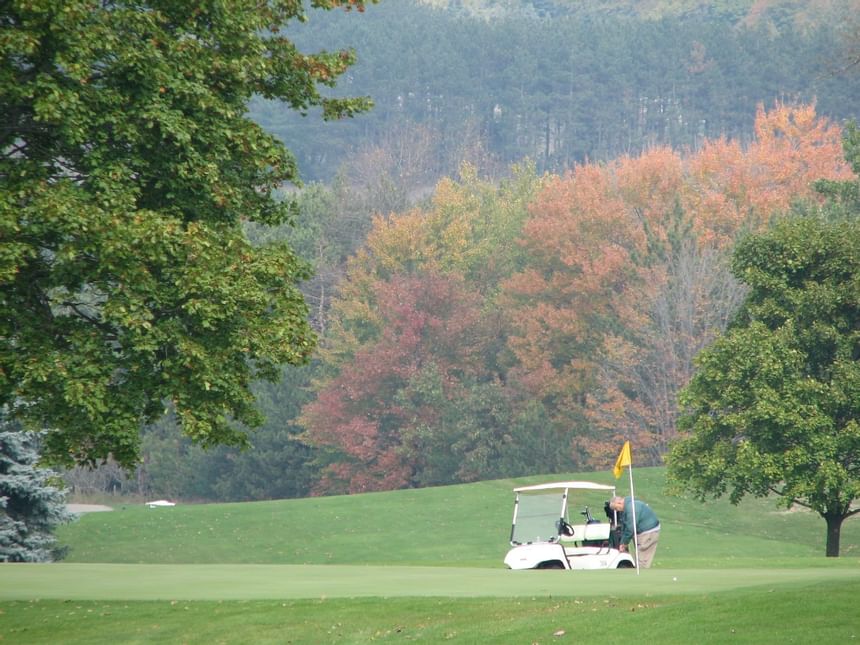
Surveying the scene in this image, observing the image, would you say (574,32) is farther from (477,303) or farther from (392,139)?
(477,303)

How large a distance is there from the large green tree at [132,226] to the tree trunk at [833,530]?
19.0 meters

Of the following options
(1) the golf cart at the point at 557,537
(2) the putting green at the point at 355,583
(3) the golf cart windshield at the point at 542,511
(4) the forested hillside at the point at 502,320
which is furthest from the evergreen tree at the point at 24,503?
(4) the forested hillside at the point at 502,320

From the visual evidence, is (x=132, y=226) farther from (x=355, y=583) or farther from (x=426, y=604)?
(x=355, y=583)

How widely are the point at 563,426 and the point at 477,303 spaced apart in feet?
32.3

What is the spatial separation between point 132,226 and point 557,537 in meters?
9.09

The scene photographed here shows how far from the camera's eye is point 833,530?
3191cm

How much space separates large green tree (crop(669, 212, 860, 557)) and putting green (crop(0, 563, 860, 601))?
10.1m

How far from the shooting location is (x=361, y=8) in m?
17.6

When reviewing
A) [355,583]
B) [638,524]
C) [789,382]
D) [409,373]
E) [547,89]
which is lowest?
[355,583]

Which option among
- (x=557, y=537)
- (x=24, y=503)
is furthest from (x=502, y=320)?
(x=557, y=537)

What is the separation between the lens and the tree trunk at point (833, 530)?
3147 centimetres

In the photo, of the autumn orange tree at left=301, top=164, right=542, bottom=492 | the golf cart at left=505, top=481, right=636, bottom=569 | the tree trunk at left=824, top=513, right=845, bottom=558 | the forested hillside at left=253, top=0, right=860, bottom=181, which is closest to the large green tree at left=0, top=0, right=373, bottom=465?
the golf cart at left=505, top=481, right=636, bottom=569

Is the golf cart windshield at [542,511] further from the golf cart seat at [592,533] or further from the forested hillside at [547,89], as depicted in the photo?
the forested hillside at [547,89]

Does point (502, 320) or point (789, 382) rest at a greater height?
point (502, 320)
